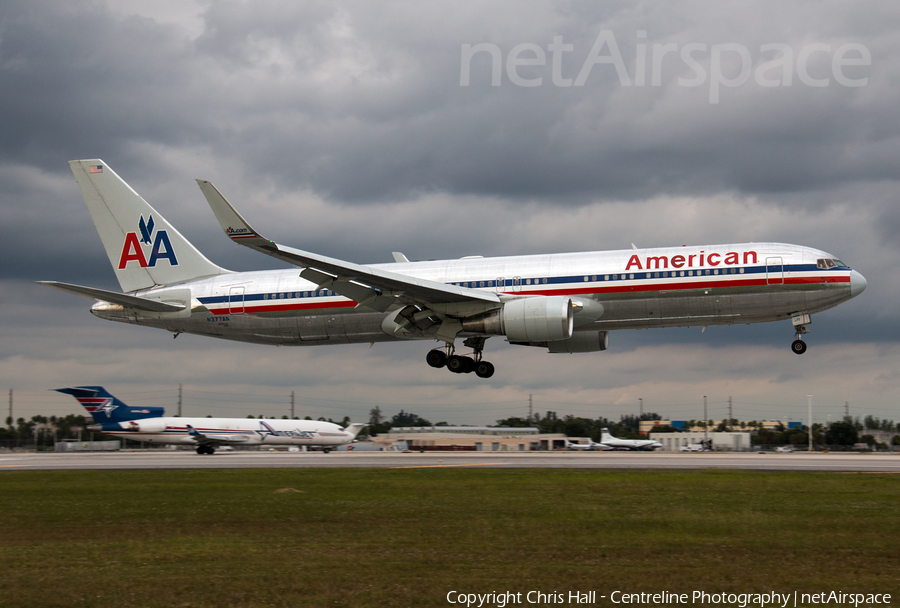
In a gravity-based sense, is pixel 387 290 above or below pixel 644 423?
above

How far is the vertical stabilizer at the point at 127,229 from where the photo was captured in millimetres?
42906

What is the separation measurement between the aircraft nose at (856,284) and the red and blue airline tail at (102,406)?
59.7 m

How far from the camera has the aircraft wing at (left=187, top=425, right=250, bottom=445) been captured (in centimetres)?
6819

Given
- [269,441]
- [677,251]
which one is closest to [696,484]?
[677,251]

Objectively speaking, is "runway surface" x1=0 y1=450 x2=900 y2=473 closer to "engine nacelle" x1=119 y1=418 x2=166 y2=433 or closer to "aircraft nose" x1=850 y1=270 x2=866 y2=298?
"aircraft nose" x1=850 y1=270 x2=866 y2=298

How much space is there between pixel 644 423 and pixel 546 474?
174332mm

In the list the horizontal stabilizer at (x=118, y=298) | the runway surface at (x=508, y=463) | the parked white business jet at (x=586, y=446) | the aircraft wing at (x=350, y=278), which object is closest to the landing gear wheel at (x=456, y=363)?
the aircraft wing at (x=350, y=278)

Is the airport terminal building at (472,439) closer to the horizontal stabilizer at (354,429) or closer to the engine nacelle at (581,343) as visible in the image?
the horizontal stabilizer at (354,429)

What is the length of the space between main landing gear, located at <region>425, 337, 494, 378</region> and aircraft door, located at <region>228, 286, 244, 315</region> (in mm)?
9745

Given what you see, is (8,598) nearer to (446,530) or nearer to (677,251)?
(446,530)

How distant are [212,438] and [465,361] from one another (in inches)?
1540

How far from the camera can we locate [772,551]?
48.3 feet

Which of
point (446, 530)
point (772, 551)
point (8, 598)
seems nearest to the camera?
point (8, 598)

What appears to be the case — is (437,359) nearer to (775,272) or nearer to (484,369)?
(484,369)
